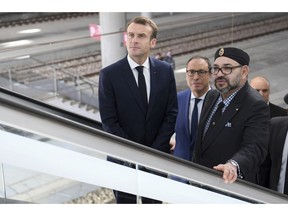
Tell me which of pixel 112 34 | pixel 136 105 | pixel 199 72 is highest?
pixel 112 34

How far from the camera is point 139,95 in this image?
9.21 feet

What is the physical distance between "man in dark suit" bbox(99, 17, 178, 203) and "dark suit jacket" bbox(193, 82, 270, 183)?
31cm

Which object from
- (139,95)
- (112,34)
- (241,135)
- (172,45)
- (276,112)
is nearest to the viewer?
(241,135)

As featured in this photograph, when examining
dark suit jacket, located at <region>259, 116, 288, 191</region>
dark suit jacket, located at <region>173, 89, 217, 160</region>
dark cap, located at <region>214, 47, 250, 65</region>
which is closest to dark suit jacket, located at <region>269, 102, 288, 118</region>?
dark suit jacket, located at <region>259, 116, 288, 191</region>

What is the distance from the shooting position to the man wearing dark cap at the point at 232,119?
2400 mm

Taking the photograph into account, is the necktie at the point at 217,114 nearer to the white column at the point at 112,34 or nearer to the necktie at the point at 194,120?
the necktie at the point at 194,120

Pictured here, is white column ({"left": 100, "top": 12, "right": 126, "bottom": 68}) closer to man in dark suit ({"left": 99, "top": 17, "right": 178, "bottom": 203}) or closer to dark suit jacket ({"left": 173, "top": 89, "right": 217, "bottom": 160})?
dark suit jacket ({"left": 173, "top": 89, "right": 217, "bottom": 160})

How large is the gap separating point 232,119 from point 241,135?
0.10 metres

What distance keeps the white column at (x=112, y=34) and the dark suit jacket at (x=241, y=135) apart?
23.5 feet

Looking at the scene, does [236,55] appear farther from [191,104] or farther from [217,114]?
[191,104]

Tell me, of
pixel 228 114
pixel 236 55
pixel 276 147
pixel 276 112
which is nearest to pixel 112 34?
pixel 276 112

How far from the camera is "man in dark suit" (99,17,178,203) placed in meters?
2.74

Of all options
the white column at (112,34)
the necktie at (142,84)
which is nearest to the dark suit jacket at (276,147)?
the necktie at (142,84)
